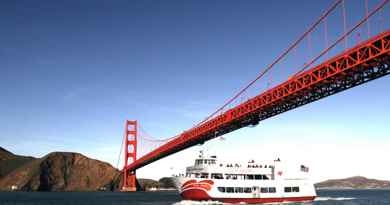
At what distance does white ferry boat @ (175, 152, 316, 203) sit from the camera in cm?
4603

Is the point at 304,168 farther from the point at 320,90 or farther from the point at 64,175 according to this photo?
the point at 64,175

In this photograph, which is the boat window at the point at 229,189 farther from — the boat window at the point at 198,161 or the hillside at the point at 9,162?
the hillside at the point at 9,162

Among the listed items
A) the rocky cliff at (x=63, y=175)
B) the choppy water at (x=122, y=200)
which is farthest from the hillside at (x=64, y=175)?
the choppy water at (x=122, y=200)

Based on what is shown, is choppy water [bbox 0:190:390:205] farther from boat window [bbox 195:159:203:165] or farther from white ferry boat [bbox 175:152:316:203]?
boat window [bbox 195:159:203:165]

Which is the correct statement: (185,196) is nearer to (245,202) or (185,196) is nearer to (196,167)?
(196,167)

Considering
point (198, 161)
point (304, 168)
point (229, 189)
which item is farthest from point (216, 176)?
point (304, 168)

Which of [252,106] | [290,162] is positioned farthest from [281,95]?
[290,162]

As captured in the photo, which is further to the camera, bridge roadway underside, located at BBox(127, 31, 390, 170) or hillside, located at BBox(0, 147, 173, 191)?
hillside, located at BBox(0, 147, 173, 191)

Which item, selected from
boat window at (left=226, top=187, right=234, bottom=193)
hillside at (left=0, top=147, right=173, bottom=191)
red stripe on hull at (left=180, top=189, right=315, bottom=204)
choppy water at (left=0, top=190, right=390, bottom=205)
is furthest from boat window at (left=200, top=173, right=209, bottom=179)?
hillside at (left=0, top=147, right=173, bottom=191)

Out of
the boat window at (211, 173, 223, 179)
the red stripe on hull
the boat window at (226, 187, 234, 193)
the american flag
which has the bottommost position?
the red stripe on hull

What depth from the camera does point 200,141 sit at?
70.9 m

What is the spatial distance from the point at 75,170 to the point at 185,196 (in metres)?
110

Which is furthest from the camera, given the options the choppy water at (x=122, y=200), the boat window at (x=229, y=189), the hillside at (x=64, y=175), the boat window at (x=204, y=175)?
the hillside at (x=64, y=175)

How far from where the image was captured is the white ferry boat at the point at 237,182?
46.0 m
